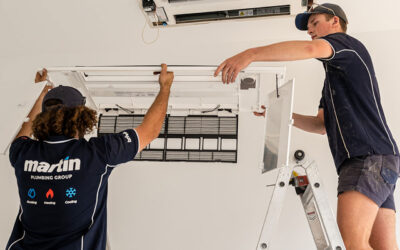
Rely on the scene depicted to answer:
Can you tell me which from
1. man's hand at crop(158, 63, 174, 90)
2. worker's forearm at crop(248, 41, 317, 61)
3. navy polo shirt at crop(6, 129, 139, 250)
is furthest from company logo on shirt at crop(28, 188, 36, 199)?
worker's forearm at crop(248, 41, 317, 61)

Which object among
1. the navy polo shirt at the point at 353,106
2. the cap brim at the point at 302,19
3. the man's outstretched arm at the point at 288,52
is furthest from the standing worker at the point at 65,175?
the cap brim at the point at 302,19

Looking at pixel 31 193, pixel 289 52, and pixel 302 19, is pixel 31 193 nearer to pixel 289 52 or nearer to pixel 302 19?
pixel 289 52

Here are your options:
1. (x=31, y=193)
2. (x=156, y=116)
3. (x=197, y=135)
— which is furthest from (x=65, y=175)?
(x=197, y=135)

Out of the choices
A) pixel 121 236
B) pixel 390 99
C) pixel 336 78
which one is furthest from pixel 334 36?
pixel 121 236

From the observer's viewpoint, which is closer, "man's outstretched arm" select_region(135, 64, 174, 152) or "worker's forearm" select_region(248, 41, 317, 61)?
"worker's forearm" select_region(248, 41, 317, 61)

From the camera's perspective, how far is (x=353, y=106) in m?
1.43

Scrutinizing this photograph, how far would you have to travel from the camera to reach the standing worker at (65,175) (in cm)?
132

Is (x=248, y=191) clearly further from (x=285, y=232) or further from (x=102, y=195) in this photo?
(x=102, y=195)

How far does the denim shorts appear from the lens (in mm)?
1279

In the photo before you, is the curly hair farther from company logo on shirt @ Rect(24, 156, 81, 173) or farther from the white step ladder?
the white step ladder

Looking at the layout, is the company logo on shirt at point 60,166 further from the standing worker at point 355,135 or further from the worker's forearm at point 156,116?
the standing worker at point 355,135

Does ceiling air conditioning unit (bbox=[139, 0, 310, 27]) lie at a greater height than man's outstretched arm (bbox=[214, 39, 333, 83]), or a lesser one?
greater

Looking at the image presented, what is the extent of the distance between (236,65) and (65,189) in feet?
2.54

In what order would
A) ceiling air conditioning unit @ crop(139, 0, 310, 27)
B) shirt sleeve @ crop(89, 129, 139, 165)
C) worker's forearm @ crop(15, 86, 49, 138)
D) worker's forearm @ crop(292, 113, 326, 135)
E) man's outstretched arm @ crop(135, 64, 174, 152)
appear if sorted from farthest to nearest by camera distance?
ceiling air conditioning unit @ crop(139, 0, 310, 27), worker's forearm @ crop(292, 113, 326, 135), worker's forearm @ crop(15, 86, 49, 138), man's outstretched arm @ crop(135, 64, 174, 152), shirt sleeve @ crop(89, 129, 139, 165)
